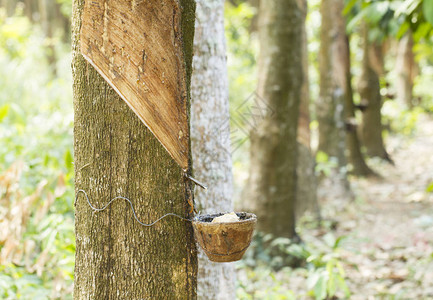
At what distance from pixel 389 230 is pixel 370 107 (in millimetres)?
4440

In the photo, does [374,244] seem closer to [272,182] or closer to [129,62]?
[272,182]

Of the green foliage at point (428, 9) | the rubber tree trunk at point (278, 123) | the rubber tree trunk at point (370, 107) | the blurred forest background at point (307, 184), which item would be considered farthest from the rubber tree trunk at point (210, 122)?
the rubber tree trunk at point (370, 107)

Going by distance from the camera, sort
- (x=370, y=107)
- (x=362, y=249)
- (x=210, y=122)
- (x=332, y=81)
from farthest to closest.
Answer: (x=370, y=107), (x=332, y=81), (x=362, y=249), (x=210, y=122)

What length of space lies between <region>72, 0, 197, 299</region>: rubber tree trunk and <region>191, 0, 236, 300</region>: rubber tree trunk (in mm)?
1089

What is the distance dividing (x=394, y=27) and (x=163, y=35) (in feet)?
9.85

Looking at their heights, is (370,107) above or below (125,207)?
above

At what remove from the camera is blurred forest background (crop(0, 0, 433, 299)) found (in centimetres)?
293

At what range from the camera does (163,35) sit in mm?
Answer: 1711

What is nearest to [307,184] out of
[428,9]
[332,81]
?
[332,81]

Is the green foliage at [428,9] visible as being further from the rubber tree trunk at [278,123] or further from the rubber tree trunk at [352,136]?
the rubber tree trunk at [352,136]

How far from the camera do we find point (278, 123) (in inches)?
191

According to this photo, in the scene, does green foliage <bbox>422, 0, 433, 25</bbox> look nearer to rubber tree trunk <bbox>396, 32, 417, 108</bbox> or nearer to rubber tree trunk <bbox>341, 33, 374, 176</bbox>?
→ rubber tree trunk <bbox>341, 33, 374, 176</bbox>

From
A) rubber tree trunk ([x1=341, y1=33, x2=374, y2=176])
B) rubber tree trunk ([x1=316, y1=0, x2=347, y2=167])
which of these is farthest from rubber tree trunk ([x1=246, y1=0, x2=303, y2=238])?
rubber tree trunk ([x1=341, y1=33, x2=374, y2=176])

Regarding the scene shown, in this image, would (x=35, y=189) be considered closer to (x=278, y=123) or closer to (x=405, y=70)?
(x=278, y=123)
